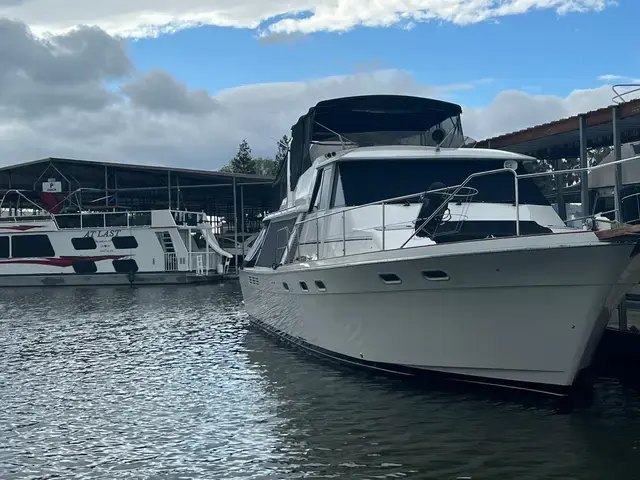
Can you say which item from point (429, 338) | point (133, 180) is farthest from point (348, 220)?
point (133, 180)

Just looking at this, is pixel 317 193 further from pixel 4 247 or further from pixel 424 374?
pixel 4 247

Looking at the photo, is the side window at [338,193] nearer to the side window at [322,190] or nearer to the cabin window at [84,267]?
the side window at [322,190]

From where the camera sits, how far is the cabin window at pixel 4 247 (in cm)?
3841

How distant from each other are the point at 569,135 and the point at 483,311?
13.1 m

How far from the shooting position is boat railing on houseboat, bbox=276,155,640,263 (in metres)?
9.98

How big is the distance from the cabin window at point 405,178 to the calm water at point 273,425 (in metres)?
2.94

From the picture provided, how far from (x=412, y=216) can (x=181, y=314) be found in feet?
39.4

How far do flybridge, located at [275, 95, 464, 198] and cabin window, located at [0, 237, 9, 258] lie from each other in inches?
1130

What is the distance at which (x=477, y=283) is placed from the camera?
8578 millimetres

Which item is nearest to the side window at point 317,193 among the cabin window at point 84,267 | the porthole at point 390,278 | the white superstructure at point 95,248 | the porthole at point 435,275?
the porthole at point 390,278

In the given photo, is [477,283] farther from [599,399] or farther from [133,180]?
[133,180]

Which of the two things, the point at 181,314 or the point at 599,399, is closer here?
the point at 599,399

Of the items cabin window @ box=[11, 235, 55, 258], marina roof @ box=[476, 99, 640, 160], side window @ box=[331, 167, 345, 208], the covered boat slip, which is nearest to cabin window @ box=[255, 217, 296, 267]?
side window @ box=[331, 167, 345, 208]

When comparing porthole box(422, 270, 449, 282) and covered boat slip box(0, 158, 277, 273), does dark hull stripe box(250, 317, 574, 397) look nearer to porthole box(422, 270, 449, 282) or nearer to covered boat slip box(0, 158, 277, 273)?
porthole box(422, 270, 449, 282)
